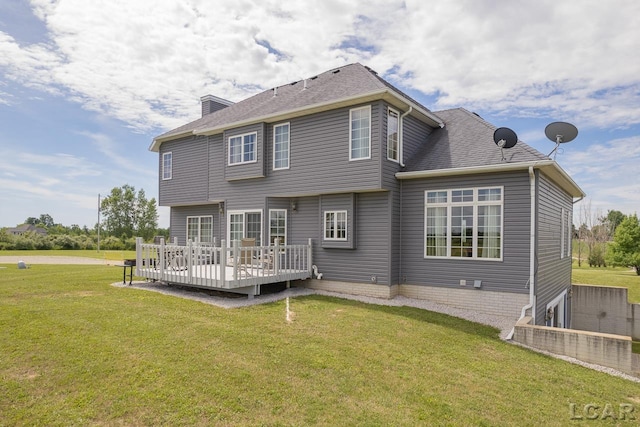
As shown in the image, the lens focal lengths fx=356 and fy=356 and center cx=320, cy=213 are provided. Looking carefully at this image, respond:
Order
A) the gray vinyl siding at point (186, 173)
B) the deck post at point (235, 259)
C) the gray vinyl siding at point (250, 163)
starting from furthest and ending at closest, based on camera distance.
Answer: the gray vinyl siding at point (186, 173), the gray vinyl siding at point (250, 163), the deck post at point (235, 259)

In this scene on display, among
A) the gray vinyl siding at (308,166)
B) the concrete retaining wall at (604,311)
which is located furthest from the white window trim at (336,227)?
the concrete retaining wall at (604,311)

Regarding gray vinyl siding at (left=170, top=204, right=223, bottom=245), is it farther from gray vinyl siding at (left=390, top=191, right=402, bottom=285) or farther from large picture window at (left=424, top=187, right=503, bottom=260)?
large picture window at (left=424, top=187, right=503, bottom=260)

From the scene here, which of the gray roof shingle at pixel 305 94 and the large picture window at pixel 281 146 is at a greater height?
the gray roof shingle at pixel 305 94

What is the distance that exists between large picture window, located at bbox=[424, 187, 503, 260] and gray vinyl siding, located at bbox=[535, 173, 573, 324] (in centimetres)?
106

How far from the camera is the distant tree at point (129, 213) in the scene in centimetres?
5016

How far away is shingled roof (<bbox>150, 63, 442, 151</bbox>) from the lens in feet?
34.2

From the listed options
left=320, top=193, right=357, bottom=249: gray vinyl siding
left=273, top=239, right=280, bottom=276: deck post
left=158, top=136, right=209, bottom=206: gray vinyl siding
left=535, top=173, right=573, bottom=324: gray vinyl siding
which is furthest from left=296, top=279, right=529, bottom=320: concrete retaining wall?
left=158, top=136, right=209, bottom=206: gray vinyl siding

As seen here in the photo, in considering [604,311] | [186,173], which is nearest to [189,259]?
[186,173]

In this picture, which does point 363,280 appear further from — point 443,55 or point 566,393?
point 443,55

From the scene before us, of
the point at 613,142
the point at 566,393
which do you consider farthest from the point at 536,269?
the point at 613,142

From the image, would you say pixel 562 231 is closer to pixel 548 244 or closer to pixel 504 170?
pixel 548 244

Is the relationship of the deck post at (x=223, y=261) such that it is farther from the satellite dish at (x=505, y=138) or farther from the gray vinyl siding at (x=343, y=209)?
the satellite dish at (x=505, y=138)

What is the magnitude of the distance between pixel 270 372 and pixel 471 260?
268 inches

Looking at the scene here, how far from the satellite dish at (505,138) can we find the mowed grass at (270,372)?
478 cm
